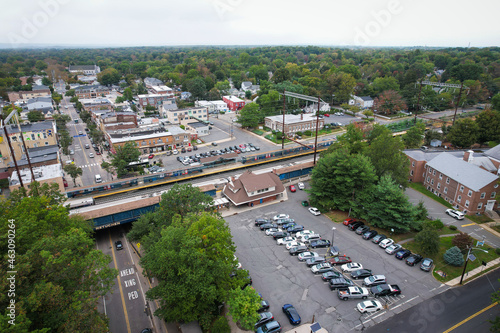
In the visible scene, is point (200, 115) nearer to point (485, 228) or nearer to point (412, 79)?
point (485, 228)

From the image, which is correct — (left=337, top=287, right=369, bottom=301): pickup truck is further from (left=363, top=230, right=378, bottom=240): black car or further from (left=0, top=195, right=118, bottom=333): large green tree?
(left=0, top=195, right=118, bottom=333): large green tree

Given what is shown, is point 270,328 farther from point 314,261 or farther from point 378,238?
point 378,238

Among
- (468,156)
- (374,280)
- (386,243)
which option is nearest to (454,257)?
(386,243)

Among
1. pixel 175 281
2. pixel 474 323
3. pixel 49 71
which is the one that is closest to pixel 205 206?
pixel 175 281

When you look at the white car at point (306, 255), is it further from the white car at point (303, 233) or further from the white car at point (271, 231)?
the white car at point (271, 231)

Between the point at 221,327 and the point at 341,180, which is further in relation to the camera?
the point at 341,180

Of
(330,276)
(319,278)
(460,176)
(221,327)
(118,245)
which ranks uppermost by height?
(460,176)

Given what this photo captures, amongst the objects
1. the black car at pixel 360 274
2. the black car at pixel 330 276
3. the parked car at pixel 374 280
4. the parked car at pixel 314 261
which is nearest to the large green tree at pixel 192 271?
the black car at pixel 330 276
